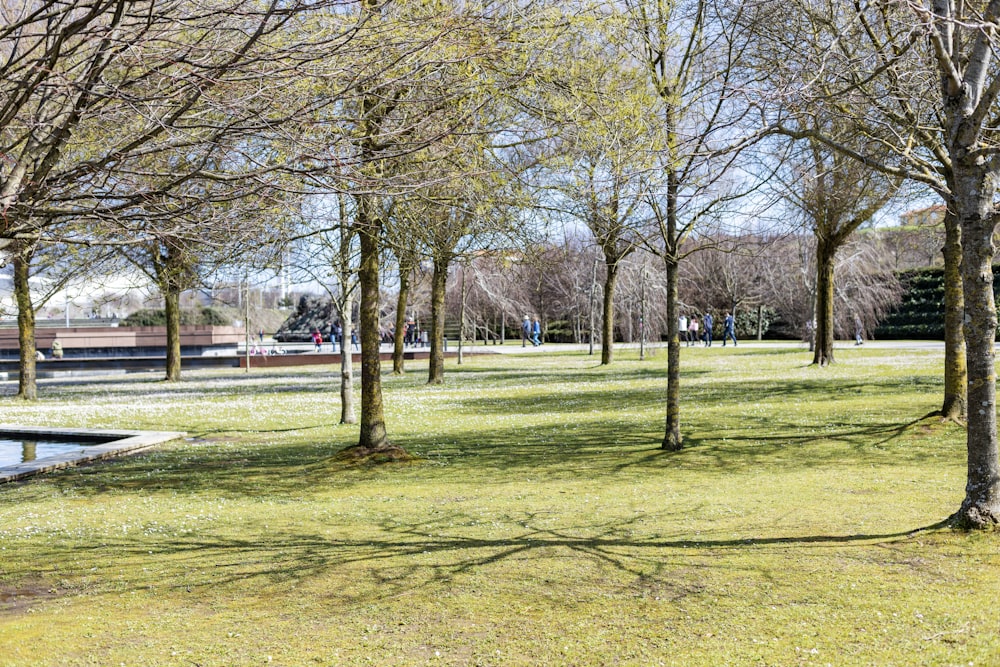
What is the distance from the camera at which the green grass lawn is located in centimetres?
532

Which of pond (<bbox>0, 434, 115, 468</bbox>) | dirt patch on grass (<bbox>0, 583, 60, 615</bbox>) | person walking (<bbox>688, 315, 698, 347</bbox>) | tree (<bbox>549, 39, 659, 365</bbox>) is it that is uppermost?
tree (<bbox>549, 39, 659, 365</bbox>)

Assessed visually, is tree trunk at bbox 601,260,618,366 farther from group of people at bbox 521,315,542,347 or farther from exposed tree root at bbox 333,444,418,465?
group of people at bbox 521,315,542,347

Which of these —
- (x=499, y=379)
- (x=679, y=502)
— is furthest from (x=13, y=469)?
(x=499, y=379)

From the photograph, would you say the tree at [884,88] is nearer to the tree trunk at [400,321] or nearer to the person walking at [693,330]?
the tree trunk at [400,321]

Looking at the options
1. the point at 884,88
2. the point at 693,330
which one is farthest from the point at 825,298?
the point at 693,330

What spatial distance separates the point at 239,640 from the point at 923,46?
10263mm

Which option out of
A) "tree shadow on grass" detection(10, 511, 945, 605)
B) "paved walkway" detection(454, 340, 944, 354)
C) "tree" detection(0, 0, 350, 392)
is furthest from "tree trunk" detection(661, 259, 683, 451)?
"paved walkway" detection(454, 340, 944, 354)

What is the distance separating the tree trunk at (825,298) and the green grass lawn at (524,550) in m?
8.16

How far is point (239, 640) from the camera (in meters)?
5.54

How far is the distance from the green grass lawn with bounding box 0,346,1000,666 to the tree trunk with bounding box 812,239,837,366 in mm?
8162

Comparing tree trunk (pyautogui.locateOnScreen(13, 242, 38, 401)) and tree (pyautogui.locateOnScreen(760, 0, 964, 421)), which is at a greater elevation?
tree (pyautogui.locateOnScreen(760, 0, 964, 421))

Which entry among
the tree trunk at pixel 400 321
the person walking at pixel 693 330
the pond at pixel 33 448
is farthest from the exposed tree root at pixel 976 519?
the person walking at pixel 693 330

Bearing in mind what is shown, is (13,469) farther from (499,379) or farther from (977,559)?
(499,379)

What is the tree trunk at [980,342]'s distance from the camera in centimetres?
669
